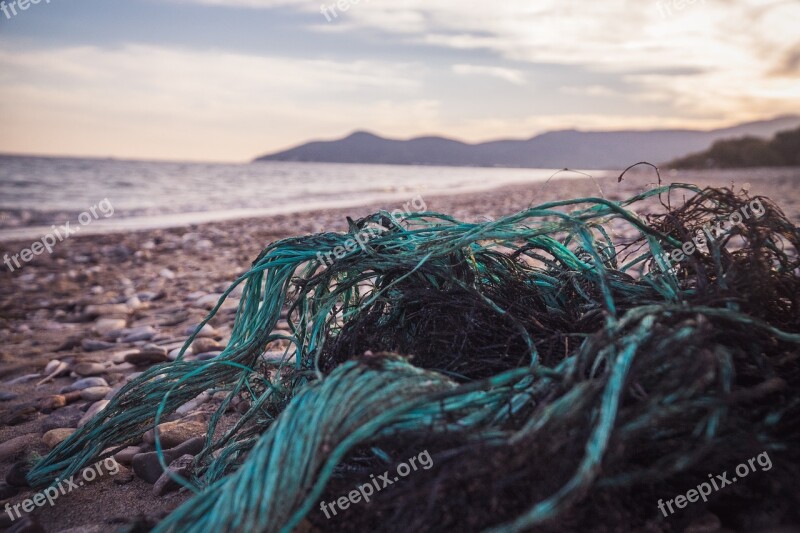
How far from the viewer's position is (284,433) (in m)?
0.96

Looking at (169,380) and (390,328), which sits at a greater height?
(390,328)

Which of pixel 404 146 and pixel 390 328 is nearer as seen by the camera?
pixel 390 328

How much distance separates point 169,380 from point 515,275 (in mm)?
1104

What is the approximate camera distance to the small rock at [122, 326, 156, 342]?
315 cm

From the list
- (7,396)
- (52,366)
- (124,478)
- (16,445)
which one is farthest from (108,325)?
(124,478)

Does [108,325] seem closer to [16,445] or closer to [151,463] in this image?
[16,445]

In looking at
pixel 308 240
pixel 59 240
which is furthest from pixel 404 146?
pixel 308 240

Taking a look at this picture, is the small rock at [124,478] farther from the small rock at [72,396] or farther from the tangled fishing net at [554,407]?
the small rock at [72,396]

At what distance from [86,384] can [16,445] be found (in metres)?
0.55

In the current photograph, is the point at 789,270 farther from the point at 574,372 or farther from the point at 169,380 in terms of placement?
the point at 169,380

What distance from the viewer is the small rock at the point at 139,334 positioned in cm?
315

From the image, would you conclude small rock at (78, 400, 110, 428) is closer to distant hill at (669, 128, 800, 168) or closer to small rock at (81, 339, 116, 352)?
small rock at (81, 339, 116, 352)

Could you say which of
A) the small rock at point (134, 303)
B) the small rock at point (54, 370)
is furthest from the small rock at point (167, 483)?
the small rock at point (134, 303)

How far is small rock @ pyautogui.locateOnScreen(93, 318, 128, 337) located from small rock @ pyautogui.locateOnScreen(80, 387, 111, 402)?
111cm
